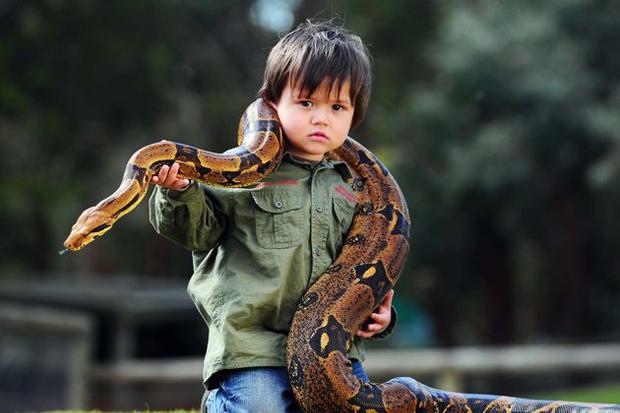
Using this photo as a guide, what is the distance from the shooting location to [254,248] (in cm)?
439

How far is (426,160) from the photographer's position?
68.3ft

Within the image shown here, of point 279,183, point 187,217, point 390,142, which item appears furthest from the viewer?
point 390,142

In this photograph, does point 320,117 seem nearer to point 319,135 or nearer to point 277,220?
point 319,135

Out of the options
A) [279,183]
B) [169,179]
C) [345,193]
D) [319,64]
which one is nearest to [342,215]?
[345,193]

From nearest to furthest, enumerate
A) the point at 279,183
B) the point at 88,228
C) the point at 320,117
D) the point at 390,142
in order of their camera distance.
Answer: the point at 88,228, the point at 320,117, the point at 279,183, the point at 390,142

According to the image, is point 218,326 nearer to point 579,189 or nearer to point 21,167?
point 579,189

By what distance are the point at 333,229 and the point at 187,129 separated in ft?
68.5

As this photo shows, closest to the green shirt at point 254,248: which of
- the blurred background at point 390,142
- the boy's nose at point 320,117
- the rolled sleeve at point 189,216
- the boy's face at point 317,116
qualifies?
the rolled sleeve at point 189,216

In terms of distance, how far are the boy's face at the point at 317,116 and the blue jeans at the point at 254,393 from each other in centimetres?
104

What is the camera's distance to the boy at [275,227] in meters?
4.28

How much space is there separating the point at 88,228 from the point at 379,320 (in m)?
1.50

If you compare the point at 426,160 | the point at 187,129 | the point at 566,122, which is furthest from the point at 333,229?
the point at 187,129

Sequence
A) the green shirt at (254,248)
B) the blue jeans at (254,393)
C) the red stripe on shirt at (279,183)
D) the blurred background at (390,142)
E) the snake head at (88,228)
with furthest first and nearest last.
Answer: the blurred background at (390,142) < the red stripe on shirt at (279,183) < the green shirt at (254,248) < the blue jeans at (254,393) < the snake head at (88,228)

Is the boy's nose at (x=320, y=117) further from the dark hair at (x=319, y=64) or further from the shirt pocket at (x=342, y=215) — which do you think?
the shirt pocket at (x=342, y=215)
